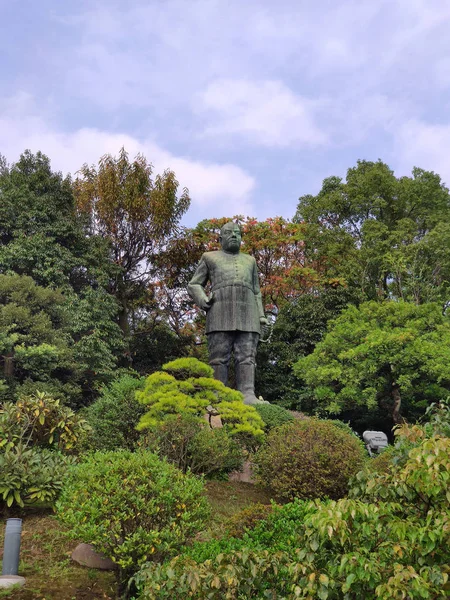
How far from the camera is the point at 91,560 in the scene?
5953 millimetres

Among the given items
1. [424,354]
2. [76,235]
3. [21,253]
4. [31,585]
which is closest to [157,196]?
[76,235]

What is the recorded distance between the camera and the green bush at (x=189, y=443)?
816cm

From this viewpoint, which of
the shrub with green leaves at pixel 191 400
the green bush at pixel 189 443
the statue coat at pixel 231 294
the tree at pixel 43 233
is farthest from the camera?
the tree at pixel 43 233

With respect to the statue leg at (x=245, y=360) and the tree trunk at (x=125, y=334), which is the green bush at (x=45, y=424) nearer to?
the statue leg at (x=245, y=360)

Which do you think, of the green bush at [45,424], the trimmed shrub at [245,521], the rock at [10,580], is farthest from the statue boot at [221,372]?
the rock at [10,580]

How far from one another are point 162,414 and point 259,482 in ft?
5.64

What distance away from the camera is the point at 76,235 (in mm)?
18078

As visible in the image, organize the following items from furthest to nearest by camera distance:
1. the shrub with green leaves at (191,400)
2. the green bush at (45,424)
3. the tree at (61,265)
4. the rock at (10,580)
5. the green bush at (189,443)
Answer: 1. the tree at (61,265)
2. the green bush at (45,424)
3. the shrub with green leaves at (191,400)
4. the green bush at (189,443)
5. the rock at (10,580)

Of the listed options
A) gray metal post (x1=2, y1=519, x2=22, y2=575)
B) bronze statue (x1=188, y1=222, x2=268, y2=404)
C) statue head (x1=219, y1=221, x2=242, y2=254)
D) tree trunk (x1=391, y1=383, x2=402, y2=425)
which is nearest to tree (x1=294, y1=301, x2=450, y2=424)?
tree trunk (x1=391, y1=383, x2=402, y2=425)

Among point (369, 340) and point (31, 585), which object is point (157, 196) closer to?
point (369, 340)

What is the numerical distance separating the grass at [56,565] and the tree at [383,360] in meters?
7.58

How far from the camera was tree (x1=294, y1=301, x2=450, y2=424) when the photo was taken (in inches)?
596

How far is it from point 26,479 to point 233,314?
5.74 metres

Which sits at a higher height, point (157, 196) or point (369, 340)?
point (157, 196)
